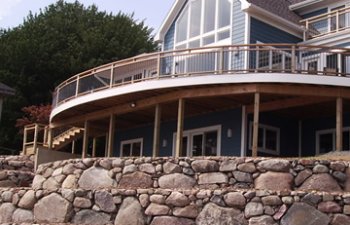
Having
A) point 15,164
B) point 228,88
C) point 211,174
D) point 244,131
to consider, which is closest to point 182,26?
point 244,131

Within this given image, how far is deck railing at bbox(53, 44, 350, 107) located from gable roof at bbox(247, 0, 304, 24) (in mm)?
3312

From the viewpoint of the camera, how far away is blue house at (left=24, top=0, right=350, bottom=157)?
1898 centimetres

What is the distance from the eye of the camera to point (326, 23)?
25.5 m

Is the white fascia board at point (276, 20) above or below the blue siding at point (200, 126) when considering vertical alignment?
above

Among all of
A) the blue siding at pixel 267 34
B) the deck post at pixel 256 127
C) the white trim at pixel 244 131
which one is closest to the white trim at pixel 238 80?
the deck post at pixel 256 127

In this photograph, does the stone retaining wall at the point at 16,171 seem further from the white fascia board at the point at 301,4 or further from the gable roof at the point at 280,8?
the white fascia board at the point at 301,4

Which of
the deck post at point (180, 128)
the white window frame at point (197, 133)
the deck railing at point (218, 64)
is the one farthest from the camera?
the white window frame at point (197, 133)

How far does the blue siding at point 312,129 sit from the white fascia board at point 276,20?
4.31 metres

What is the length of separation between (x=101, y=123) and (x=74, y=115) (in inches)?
51.6

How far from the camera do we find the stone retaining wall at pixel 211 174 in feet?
46.5

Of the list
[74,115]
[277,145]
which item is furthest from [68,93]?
[277,145]

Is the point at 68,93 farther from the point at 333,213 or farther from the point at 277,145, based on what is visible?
the point at 333,213

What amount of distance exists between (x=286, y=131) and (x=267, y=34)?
4.09m

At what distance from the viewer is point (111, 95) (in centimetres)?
2153
